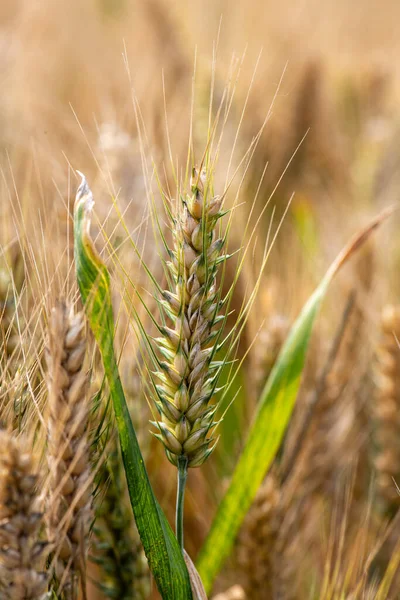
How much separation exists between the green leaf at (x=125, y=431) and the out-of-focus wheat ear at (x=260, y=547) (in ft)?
0.99

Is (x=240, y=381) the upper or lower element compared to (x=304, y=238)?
lower

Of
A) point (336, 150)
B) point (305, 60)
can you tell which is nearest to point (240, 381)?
point (336, 150)

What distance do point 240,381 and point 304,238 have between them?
435 mm

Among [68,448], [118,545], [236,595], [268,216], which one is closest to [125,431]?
[68,448]

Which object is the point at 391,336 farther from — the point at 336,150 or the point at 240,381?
the point at 336,150

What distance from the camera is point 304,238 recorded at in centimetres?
139

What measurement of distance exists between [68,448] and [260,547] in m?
0.46

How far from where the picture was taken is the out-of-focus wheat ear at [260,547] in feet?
2.82

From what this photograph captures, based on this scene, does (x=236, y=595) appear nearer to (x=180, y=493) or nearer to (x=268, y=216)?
(x=180, y=493)

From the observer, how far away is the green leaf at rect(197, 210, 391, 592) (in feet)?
2.45

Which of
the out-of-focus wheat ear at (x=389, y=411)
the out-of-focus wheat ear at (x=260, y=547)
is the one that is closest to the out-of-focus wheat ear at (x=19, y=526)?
the out-of-focus wheat ear at (x=260, y=547)

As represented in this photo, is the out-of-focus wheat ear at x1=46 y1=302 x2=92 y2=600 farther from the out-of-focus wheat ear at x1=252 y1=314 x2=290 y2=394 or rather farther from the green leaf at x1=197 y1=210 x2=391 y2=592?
the out-of-focus wheat ear at x1=252 y1=314 x2=290 y2=394

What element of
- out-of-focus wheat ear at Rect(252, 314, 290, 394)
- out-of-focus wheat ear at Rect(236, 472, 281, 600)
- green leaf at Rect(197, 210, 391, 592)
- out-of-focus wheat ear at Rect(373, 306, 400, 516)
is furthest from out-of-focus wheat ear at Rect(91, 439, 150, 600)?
out-of-focus wheat ear at Rect(373, 306, 400, 516)

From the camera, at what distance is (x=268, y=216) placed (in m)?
1.62
